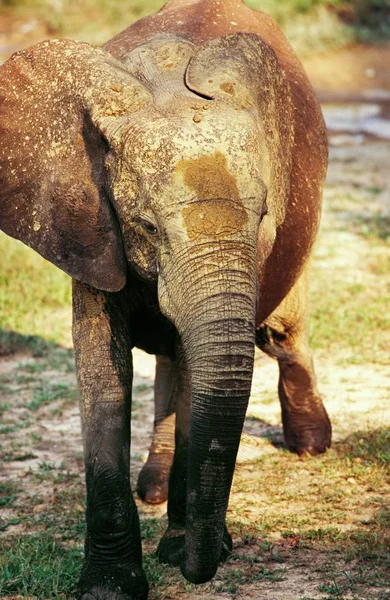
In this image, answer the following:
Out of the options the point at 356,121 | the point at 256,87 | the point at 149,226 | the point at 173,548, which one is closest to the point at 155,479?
the point at 173,548

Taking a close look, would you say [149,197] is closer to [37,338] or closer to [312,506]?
[312,506]

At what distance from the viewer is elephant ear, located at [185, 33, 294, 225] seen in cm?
399

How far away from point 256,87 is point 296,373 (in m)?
2.09

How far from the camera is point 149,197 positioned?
3.70 metres

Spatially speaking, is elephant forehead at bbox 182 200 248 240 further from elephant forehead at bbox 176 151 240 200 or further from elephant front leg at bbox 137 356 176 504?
elephant front leg at bbox 137 356 176 504

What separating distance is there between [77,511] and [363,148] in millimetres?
9140

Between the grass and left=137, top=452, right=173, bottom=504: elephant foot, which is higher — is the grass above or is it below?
above

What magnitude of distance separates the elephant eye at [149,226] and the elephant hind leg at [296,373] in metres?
1.97

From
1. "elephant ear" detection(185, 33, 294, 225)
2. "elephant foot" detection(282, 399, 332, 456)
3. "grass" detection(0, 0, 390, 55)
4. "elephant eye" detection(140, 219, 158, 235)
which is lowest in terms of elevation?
"elephant foot" detection(282, 399, 332, 456)

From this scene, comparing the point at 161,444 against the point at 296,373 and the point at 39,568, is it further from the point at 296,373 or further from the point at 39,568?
the point at 39,568

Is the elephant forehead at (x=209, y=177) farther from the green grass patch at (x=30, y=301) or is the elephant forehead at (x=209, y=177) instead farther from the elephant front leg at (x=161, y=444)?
the green grass patch at (x=30, y=301)

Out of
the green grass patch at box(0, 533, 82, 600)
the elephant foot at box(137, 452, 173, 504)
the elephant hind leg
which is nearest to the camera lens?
the green grass patch at box(0, 533, 82, 600)

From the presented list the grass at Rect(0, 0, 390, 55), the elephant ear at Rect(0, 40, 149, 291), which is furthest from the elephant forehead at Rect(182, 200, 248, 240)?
the grass at Rect(0, 0, 390, 55)

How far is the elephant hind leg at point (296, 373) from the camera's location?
226 inches
